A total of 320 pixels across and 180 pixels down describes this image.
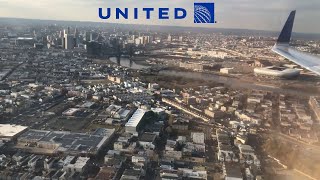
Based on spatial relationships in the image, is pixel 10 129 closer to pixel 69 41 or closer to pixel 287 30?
pixel 287 30

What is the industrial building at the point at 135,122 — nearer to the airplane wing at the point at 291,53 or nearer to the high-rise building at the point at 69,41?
the airplane wing at the point at 291,53

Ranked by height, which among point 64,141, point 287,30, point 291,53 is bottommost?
point 64,141

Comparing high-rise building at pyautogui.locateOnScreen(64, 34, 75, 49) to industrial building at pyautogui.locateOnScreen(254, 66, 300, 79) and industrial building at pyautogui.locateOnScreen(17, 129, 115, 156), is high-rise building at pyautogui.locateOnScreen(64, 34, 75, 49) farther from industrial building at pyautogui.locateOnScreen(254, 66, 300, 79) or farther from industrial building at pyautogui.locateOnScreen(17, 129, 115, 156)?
industrial building at pyautogui.locateOnScreen(17, 129, 115, 156)

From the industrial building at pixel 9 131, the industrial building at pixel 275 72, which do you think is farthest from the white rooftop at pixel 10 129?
the industrial building at pixel 275 72

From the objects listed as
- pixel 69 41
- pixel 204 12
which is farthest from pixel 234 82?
pixel 69 41

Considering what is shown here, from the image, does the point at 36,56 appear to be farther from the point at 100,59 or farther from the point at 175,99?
the point at 175,99

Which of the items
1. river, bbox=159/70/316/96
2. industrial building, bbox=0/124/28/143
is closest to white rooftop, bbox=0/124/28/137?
industrial building, bbox=0/124/28/143
